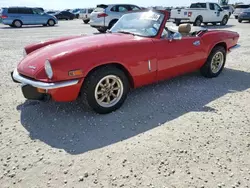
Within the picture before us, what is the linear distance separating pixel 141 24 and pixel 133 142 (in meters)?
2.25

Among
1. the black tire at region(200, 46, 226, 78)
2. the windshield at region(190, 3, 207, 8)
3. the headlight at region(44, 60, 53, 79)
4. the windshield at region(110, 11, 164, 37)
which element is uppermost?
the windshield at region(190, 3, 207, 8)

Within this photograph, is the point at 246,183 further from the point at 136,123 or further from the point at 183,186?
the point at 136,123

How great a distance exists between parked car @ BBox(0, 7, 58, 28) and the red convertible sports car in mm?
17106

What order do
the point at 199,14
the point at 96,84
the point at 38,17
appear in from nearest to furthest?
the point at 96,84 < the point at 199,14 < the point at 38,17

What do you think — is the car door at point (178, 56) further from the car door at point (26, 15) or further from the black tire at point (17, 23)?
the car door at point (26, 15)

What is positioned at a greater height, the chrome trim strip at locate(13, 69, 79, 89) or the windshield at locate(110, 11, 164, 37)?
the windshield at locate(110, 11, 164, 37)

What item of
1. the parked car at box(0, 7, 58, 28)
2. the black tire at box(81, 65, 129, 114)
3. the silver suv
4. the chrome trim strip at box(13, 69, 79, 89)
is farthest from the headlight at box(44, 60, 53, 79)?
the parked car at box(0, 7, 58, 28)

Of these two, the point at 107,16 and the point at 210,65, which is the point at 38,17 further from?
the point at 210,65

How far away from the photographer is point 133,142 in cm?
282

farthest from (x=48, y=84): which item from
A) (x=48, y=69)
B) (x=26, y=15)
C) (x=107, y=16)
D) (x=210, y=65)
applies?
(x=26, y=15)

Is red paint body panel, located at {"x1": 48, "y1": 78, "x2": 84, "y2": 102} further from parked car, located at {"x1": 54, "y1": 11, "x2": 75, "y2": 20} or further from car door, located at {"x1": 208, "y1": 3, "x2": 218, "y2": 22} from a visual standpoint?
parked car, located at {"x1": 54, "y1": 11, "x2": 75, "y2": 20}

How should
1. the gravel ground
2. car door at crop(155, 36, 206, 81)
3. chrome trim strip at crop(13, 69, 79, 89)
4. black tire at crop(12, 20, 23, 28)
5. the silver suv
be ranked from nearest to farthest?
1. the gravel ground
2. chrome trim strip at crop(13, 69, 79, 89)
3. car door at crop(155, 36, 206, 81)
4. the silver suv
5. black tire at crop(12, 20, 23, 28)

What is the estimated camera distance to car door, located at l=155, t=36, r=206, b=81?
3908mm

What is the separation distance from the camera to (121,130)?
308 centimetres
